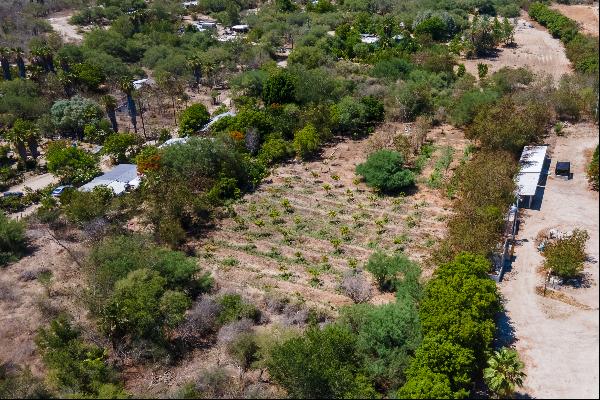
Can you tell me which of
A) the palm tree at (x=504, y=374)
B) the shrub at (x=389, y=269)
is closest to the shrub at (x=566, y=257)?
the shrub at (x=389, y=269)

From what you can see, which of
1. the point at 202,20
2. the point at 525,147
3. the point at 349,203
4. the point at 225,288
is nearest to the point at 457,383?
the point at 225,288

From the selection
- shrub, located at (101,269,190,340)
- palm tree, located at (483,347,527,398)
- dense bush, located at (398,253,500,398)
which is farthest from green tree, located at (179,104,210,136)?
palm tree, located at (483,347,527,398)

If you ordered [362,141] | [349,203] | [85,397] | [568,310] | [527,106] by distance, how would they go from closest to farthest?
1. [85,397]
2. [568,310]
3. [349,203]
4. [527,106]
5. [362,141]

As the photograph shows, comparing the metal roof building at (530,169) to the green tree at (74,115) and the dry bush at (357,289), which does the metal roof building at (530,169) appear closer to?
the dry bush at (357,289)

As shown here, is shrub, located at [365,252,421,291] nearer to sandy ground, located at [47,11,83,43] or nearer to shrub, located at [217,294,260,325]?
shrub, located at [217,294,260,325]

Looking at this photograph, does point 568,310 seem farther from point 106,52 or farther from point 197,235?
point 106,52

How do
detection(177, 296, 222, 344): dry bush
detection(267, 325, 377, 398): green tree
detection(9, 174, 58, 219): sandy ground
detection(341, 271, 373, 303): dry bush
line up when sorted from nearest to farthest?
detection(267, 325, 377, 398): green tree → detection(177, 296, 222, 344): dry bush → detection(341, 271, 373, 303): dry bush → detection(9, 174, 58, 219): sandy ground

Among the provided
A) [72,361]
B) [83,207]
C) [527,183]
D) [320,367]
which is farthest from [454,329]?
[83,207]
